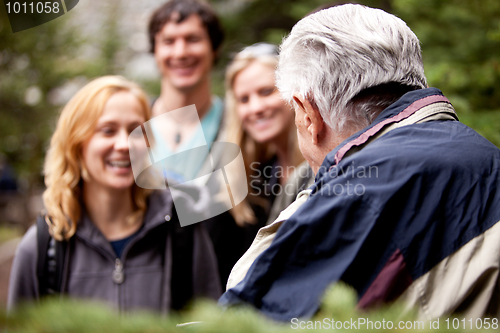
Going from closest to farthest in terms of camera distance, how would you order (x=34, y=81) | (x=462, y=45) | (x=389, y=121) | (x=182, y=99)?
(x=389, y=121) < (x=462, y=45) < (x=182, y=99) < (x=34, y=81)

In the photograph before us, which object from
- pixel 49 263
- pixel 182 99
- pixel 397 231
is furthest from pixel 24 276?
pixel 397 231

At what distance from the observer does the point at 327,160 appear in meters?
1.52

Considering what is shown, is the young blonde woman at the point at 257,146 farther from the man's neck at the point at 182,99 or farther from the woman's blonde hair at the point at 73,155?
the woman's blonde hair at the point at 73,155

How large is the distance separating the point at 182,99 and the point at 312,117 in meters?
2.09

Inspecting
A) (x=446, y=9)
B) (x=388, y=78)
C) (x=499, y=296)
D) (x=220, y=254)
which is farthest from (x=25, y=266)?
(x=446, y=9)

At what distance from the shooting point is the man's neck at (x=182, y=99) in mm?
3702

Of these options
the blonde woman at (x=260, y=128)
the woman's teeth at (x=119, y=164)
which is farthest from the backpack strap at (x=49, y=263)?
the blonde woman at (x=260, y=128)

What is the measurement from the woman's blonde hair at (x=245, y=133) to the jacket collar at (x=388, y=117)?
171 cm

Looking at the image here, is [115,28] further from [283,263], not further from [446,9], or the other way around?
[283,263]

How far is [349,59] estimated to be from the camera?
5.56 feet

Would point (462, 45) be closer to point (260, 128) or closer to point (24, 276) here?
point (260, 128)

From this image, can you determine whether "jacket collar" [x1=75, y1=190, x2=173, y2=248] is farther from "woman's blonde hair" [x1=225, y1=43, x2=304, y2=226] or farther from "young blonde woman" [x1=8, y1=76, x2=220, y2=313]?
"woman's blonde hair" [x1=225, y1=43, x2=304, y2=226]

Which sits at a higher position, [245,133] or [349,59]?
[349,59]
